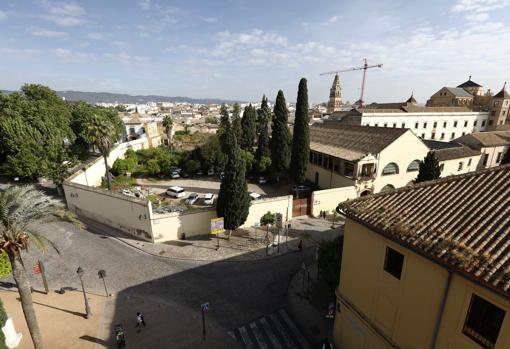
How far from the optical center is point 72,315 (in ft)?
51.3

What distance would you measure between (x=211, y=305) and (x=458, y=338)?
12668 millimetres

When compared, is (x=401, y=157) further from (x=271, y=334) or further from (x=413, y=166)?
(x=271, y=334)

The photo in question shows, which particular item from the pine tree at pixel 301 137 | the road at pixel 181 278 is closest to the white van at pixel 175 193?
the road at pixel 181 278

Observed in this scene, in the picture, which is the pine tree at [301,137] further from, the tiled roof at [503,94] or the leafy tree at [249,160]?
the tiled roof at [503,94]

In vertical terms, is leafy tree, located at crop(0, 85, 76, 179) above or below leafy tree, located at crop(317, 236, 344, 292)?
above

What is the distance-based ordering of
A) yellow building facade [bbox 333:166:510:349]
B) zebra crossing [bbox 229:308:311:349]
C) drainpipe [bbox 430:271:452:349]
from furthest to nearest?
zebra crossing [bbox 229:308:311:349]
drainpipe [bbox 430:271:452:349]
yellow building facade [bbox 333:166:510:349]

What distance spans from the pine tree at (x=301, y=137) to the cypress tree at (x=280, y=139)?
402cm

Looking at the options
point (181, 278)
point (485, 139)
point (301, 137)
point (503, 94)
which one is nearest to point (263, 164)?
point (301, 137)

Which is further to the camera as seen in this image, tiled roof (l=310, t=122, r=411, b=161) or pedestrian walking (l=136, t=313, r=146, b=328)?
tiled roof (l=310, t=122, r=411, b=161)

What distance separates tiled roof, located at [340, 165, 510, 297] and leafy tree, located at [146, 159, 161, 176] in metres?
34.1

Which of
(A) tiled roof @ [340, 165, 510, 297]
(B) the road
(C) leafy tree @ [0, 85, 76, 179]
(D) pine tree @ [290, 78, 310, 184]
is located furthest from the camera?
(D) pine tree @ [290, 78, 310, 184]

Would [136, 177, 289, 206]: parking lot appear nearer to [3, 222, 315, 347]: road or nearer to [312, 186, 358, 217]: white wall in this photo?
[312, 186, 358, 217]: white wall

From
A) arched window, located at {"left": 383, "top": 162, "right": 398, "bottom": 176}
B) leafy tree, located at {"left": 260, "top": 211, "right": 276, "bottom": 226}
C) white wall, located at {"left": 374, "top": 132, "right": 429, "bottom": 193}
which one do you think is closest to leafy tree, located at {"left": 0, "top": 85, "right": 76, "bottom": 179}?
leafy tree, located at {"left": 260, "top": 211, "right": 276, "bottom": 226}

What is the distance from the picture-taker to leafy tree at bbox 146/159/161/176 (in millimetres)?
39969
